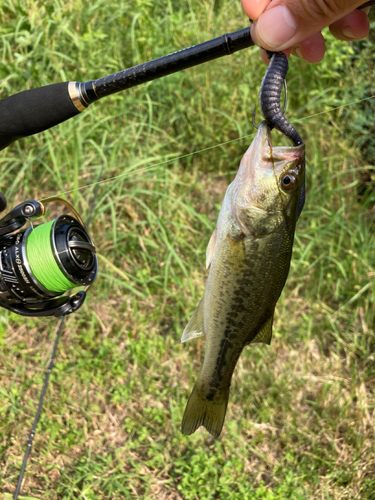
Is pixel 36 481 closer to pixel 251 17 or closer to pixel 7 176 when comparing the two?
pixel 7 176

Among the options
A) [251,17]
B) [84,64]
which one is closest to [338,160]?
[84,64]

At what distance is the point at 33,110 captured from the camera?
1.92m

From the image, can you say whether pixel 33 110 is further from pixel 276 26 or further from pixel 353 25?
pixel 353 25

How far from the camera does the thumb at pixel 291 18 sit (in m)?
1.57

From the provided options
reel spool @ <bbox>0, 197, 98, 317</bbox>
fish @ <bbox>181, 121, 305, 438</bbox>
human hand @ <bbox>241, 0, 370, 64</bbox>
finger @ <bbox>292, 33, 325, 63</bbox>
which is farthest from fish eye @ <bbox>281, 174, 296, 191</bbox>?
finger @ <bbox>292, 33, 325, 63</bbox>

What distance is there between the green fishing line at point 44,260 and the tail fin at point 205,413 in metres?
0.75

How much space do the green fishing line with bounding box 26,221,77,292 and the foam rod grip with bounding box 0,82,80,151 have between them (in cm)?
43

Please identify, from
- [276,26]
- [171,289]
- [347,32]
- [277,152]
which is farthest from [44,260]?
[347,32]

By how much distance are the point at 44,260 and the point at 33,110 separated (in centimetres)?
64

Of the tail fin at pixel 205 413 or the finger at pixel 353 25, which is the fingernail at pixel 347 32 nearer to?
the finger at pixel 353 25

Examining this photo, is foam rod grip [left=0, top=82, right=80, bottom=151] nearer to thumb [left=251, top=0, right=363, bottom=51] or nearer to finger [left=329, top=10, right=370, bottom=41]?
thumb [left=251, top=0, right=363, bottom=51]

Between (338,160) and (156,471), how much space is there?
2995mm

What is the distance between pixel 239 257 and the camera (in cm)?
169

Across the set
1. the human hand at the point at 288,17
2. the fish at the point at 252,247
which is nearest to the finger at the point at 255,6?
the human hand at the point at 288,17
